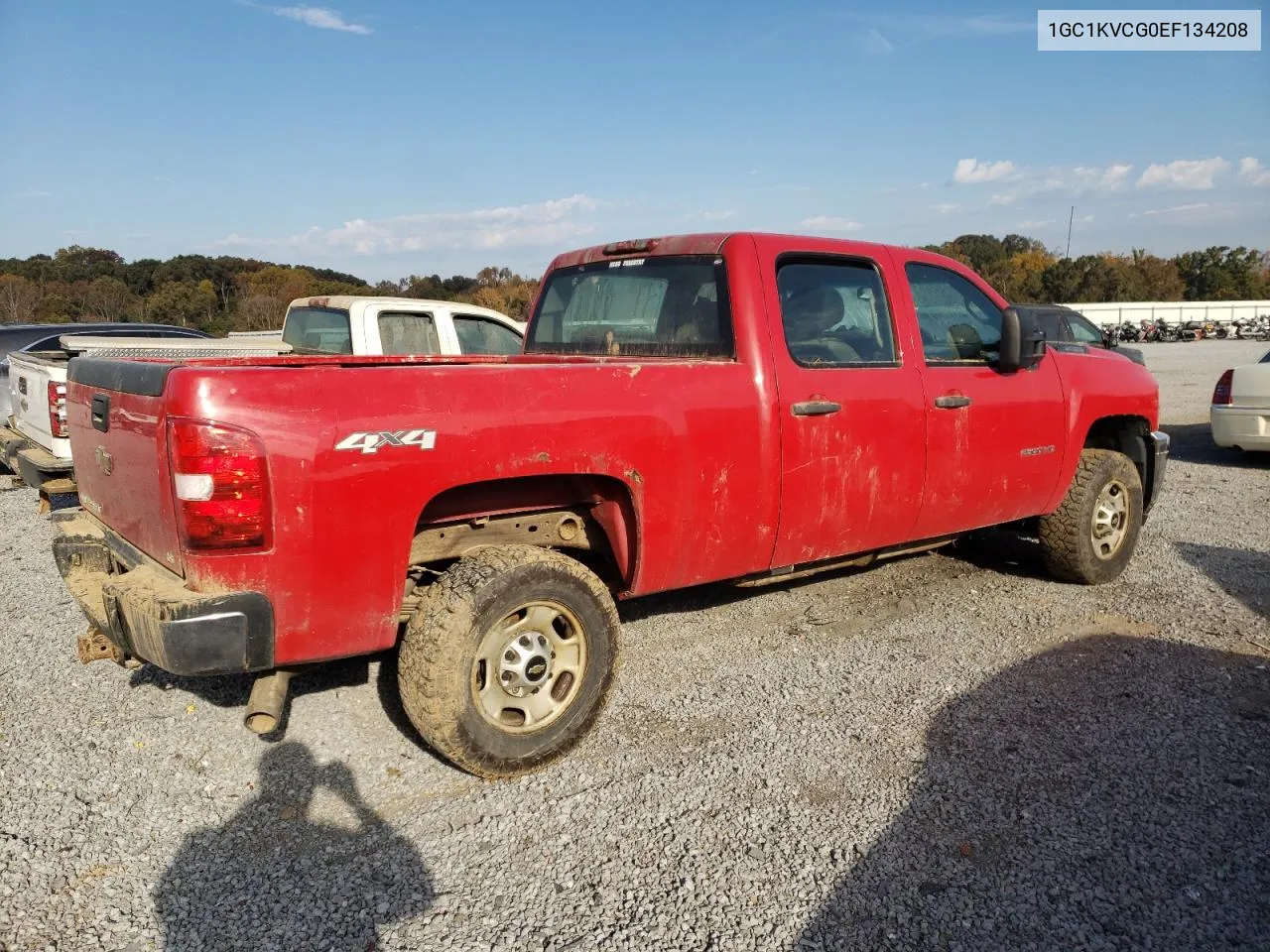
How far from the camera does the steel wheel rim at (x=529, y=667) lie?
3.24m

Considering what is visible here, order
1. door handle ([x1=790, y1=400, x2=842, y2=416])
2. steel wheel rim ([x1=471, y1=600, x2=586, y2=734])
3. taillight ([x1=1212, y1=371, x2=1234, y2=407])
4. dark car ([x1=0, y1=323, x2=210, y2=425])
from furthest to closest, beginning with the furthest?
1. taillight ([x1=1212, y1=371, x2=1234, y2=407])
2. dark car ([x1=0, y1=323, x2=210, y2=425])
3. door handle ([x1=790, y1=400, x2=842, y2=416])
4. steel wheel rim ([x1=471, y1=600, x2=586, y2=734])

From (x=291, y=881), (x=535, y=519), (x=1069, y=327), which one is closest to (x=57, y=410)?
(x=535, y=519)

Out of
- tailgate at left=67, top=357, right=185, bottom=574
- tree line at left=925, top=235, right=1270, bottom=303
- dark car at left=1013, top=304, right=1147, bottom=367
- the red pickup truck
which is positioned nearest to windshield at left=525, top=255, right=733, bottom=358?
the red pickup truck

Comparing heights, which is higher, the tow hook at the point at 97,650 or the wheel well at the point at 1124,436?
the wheel well at the point at 1124,436

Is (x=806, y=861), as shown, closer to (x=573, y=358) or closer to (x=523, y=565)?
(x=523, y=565)

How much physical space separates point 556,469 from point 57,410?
5128 millimetres

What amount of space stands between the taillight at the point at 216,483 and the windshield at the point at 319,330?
196 inches

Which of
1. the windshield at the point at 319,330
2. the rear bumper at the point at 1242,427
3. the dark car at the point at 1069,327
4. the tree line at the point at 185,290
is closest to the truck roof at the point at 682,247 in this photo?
the windshield at the point at 319,330

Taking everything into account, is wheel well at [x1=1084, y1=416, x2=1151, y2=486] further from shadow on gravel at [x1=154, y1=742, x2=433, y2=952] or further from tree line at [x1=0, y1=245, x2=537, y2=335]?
tree line at [x1=0, y1=245, x2=537, y2=335]

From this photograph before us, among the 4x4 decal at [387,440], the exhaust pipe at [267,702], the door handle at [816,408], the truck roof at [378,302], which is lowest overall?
the exhaust pipe at [267,702]

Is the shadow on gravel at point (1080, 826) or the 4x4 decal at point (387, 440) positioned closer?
the shadow on gravel at point (1080, 826)

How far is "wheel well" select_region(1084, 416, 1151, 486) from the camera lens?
580 centimetres

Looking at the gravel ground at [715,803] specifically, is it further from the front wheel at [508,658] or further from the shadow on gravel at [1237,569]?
the shadow on gravel at [1237,569]

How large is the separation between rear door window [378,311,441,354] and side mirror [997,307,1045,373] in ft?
15.7
